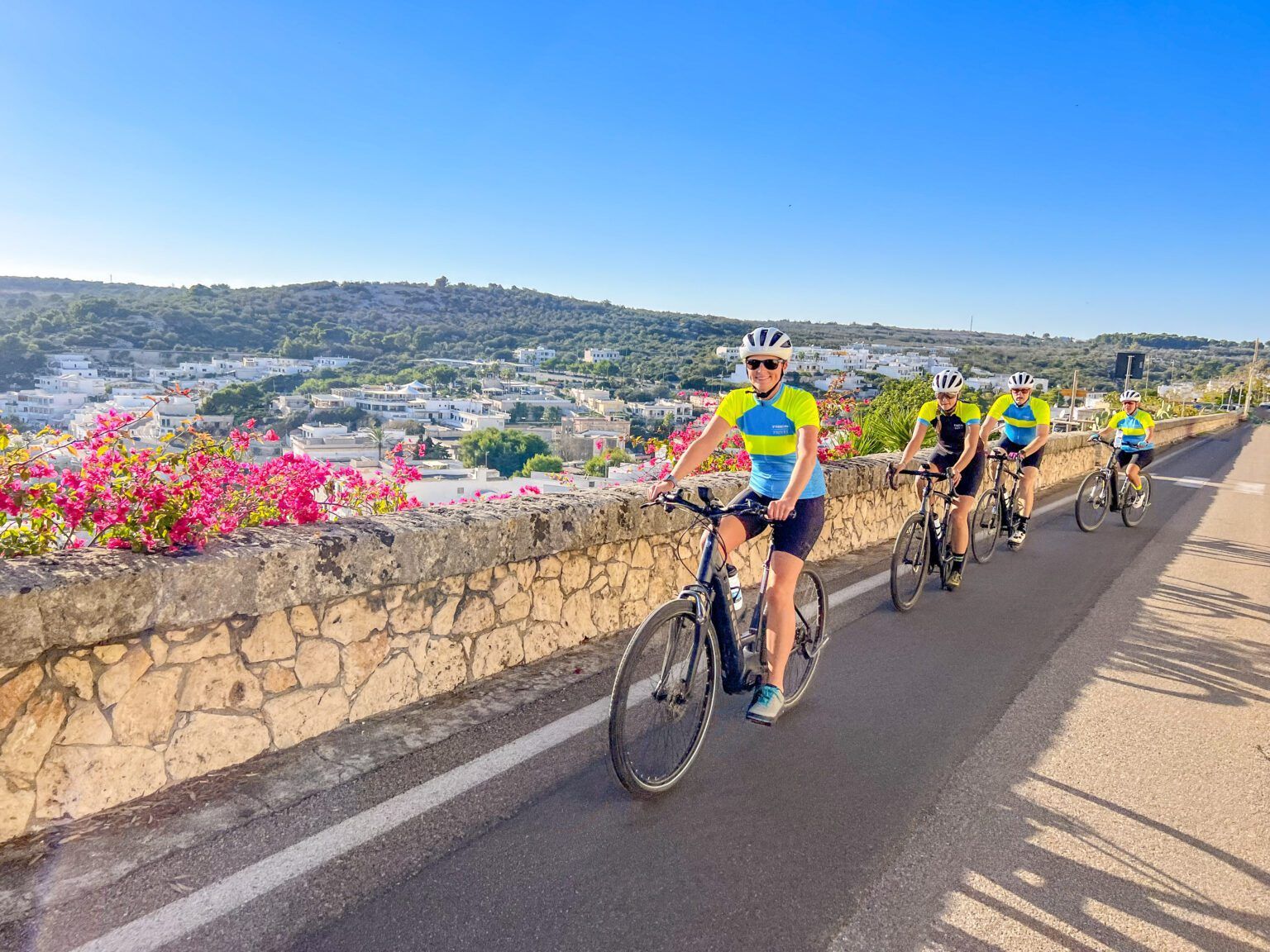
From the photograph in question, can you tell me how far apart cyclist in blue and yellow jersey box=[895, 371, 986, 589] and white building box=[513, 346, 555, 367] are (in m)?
89.1

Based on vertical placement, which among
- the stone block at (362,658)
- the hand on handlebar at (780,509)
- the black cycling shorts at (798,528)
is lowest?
the stone block at (362,658)

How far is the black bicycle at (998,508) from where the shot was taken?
8828 mm

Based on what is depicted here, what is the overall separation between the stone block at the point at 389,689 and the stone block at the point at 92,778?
2.87 ft

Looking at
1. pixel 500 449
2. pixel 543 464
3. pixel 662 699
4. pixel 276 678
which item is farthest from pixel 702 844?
pixel 500 449

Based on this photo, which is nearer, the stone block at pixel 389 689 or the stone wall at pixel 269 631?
the stone wall at pixel 269 631

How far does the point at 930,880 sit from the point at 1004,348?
151288 mm

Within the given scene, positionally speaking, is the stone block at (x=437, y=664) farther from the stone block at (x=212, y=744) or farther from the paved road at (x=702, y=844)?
the stone block at (x=212, y=744)

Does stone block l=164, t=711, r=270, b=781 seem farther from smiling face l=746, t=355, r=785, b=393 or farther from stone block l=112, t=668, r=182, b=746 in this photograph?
smiling face l=746, t=355, r=785, b=393

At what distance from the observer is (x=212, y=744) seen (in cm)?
325

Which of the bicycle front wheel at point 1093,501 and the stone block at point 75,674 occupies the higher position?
the stone block at point 75,674

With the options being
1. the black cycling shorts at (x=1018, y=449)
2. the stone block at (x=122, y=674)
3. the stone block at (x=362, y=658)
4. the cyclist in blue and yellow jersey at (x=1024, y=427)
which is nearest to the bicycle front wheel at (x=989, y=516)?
the cyclist in blue and yellow jersey at (x=1024, y=427)

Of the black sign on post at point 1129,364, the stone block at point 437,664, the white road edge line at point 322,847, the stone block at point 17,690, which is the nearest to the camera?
the white road edge line at point 322,847

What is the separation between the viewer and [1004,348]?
13825 cm

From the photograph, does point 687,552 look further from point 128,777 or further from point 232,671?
point 128,777
